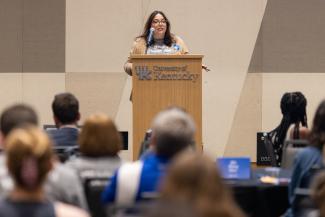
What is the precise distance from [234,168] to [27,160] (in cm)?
229

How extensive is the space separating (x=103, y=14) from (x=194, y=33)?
1277 millimetres

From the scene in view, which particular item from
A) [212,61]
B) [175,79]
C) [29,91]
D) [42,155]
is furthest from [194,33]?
[42,155]

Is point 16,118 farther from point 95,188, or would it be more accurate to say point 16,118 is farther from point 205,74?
point 205,74

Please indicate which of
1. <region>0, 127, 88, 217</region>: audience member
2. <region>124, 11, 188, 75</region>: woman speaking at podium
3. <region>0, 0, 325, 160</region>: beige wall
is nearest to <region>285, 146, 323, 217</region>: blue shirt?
<region>0, 127, 88, 217</region>: audience member

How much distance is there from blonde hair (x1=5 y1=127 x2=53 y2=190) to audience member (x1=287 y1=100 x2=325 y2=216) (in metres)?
1.92

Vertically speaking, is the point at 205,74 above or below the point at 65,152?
above

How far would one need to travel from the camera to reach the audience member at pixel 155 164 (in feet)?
11.9

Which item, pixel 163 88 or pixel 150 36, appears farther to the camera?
pixel 150 36

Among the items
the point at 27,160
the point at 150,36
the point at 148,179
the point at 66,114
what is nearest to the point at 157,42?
the point at 150,36

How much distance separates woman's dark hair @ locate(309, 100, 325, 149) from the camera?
4.32m

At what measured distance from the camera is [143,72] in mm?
→ 7234

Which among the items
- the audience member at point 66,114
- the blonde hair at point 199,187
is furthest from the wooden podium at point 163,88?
the blonde hair at point 199,187

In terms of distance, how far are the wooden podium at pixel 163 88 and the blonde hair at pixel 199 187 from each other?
4917 millimetres

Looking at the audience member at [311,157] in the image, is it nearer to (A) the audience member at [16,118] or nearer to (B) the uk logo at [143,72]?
(A) the audience member at [16,118]
